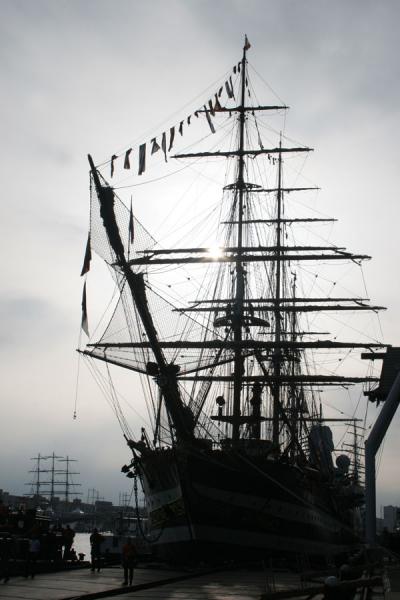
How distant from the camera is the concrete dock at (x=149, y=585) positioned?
1969 centimetres

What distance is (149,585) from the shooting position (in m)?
22.7

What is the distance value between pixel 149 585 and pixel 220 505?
10537mm

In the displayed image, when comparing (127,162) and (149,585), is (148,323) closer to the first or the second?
(127,162)

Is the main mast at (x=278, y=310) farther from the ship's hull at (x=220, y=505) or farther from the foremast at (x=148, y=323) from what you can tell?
the foremast at (x=148, y=323)

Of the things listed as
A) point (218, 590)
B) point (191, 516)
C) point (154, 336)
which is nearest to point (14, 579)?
point (218, 590)

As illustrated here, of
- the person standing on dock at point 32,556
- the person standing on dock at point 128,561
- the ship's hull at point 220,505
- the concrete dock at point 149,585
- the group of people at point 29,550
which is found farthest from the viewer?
the ship's hull at point 220,505

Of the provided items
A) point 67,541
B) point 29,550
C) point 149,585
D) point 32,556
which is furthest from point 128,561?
point 67,541

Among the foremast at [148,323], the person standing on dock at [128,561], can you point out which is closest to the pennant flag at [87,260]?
the foremast at [148,323]

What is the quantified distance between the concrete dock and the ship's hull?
147 inches

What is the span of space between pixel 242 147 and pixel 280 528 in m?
22.2

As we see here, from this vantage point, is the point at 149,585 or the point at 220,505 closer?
the point at 149,585

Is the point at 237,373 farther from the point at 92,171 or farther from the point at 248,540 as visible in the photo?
the point at 92,171

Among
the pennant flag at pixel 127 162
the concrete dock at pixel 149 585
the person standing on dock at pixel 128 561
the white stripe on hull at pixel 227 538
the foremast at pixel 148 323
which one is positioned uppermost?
the pennant flag at pixel 127 162

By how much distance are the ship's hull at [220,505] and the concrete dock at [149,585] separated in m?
3.73
